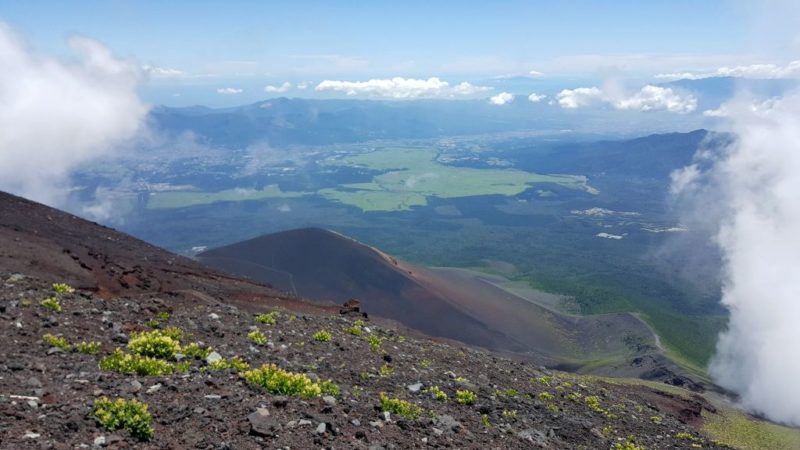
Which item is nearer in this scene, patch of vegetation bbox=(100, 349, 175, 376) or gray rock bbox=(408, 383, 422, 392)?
patch of vegetation bbox=(100, 349, 175, 376)

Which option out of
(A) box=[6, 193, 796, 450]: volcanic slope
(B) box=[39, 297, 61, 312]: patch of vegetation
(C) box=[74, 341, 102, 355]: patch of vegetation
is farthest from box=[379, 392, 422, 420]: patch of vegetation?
(B) box=[39, 297, 61, 312]: patch of vegetation

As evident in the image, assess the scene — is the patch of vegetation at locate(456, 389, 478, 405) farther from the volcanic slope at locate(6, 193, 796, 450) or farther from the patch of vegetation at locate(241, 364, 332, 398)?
the patch of vegetation at locate(241, 364, 332, 398)

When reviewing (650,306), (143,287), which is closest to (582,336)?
(650,306)

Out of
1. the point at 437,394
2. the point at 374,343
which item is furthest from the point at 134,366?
the point at 374,343

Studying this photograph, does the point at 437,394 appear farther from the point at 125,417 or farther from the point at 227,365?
the point at 125,417

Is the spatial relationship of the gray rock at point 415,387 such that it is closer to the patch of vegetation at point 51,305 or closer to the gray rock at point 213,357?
the gray rock at point 213,357

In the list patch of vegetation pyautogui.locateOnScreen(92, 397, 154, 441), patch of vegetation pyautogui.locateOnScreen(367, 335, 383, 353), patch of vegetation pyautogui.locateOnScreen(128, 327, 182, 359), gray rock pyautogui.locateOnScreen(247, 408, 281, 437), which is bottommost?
patch of vegetation pyautogui.locateOnScreen(367, 335, 383, 353)
